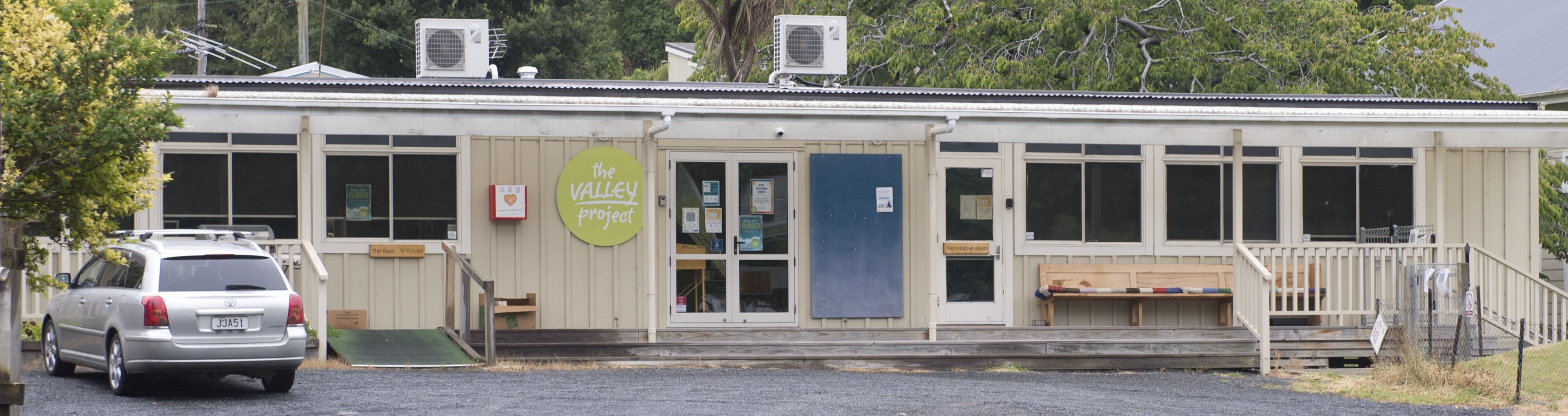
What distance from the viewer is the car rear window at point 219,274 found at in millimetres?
9391

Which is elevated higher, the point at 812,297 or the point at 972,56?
the point at 972,56

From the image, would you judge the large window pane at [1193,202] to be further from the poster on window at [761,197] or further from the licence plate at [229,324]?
the licence plate at [229,324]

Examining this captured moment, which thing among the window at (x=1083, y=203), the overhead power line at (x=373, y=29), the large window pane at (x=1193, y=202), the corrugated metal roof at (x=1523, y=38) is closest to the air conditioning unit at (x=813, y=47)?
the window at (x=1083, y=203)

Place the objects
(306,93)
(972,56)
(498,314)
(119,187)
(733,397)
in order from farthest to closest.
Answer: (972,56) → (498,314) → (306,93) → (733,397) → (119,187)

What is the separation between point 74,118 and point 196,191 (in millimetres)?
5337

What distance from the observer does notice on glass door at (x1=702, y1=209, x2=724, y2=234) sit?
13.6 meters

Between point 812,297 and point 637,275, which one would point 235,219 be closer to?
point 637,275

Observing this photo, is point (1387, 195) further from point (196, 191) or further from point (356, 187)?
point (196, 191)

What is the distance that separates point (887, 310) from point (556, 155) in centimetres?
351

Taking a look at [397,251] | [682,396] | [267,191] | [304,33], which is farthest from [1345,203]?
[304,33]

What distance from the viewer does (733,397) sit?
9.92 meters

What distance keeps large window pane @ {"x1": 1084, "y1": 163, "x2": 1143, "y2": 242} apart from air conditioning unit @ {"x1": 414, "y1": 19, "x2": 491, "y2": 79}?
6.38m

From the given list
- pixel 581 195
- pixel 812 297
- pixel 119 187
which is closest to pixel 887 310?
pixel 812 297

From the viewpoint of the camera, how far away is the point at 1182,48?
2034 centimetres
